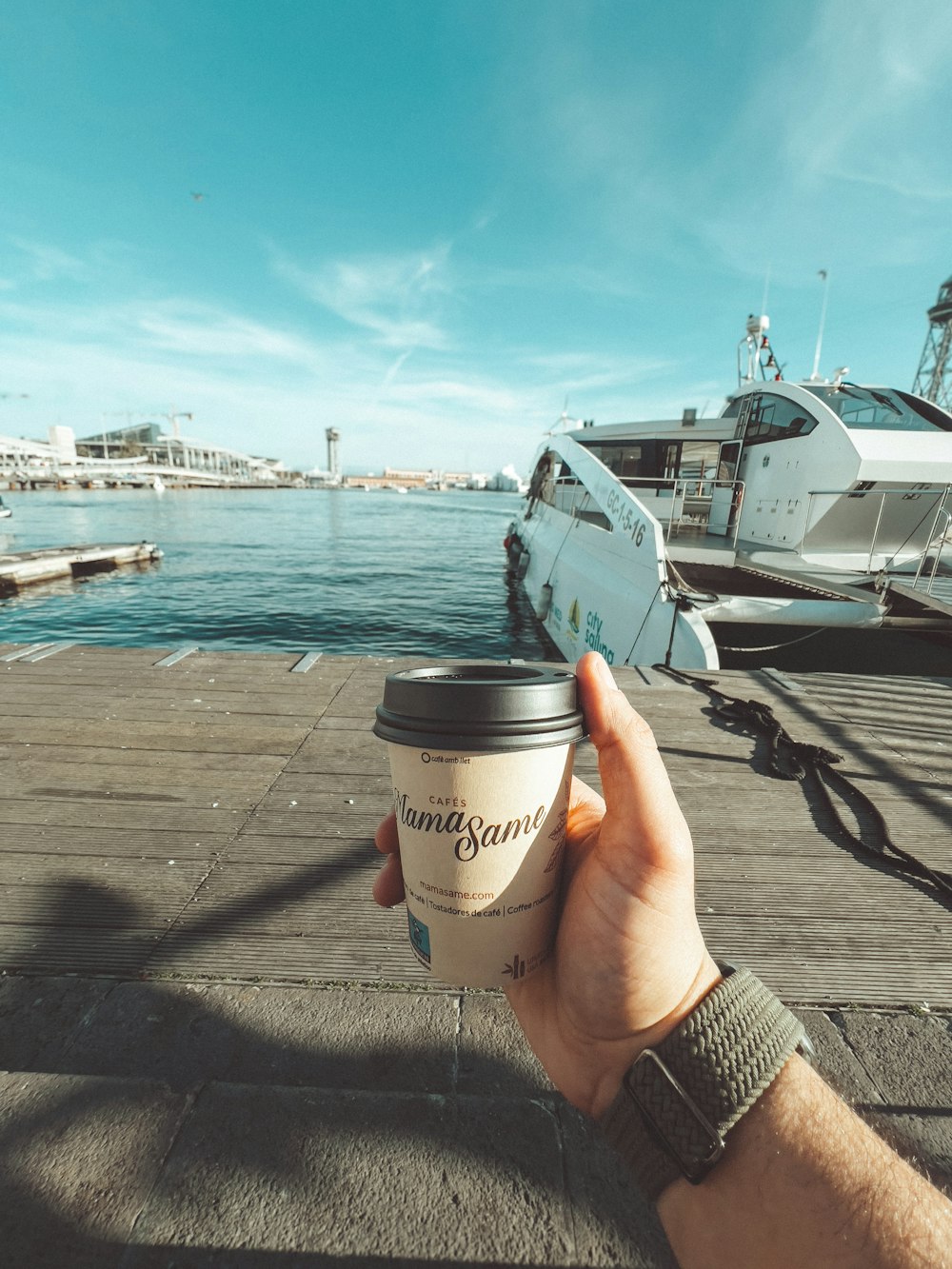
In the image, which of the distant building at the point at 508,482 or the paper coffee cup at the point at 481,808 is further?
the distant building at the point at 508,482

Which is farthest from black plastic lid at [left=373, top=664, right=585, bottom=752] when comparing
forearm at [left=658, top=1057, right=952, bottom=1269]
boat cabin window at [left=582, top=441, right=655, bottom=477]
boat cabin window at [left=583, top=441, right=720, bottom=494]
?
boat cabin window at [left=582, top=441, right=655, bottom=477]

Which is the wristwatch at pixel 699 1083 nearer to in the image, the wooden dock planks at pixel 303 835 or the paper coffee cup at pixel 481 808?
the paper coffee cup at pixel 481 808

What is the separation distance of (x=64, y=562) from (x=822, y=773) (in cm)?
2362

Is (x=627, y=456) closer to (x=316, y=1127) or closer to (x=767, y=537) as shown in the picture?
(x=767, y=537)

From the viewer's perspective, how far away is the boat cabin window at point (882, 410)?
9.89 m

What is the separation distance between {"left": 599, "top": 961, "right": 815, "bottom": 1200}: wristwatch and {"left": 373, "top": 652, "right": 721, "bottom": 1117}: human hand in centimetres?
8

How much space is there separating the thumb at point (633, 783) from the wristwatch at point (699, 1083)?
311mm

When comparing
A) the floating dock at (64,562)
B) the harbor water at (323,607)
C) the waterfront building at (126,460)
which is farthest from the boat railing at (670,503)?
the waterfront building at (126,460)

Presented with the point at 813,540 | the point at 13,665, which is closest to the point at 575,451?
the point at 813,540

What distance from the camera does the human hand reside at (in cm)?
117

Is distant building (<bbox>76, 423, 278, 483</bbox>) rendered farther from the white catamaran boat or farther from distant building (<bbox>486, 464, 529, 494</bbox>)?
the white catamaran boat

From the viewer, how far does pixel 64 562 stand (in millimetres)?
19375

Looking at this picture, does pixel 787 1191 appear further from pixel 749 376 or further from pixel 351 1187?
pixel 749 376

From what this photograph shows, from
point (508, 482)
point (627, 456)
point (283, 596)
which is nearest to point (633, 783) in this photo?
point (627, 456)
